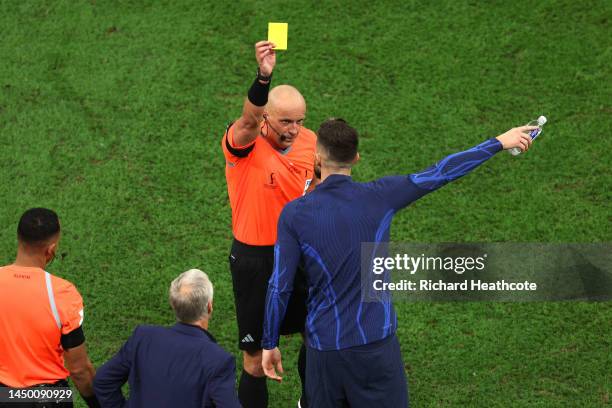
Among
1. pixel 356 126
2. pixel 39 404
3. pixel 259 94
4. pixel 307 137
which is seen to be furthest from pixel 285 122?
pixel 356 126

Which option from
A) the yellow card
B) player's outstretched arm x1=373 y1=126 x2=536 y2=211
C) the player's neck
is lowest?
the player's neck

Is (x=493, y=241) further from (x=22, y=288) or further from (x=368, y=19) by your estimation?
(x=22, y=288)

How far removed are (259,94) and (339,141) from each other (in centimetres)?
72

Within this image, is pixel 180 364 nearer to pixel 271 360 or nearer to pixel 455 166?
pixel 271 360

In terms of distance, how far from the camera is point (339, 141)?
439 centimetres

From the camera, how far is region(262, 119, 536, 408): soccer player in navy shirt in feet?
14.3

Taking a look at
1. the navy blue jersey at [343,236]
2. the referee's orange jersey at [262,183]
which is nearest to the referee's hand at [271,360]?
the navy blue jersey at [343,236]

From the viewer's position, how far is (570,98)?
341 inches

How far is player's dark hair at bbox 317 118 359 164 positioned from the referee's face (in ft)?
2.80

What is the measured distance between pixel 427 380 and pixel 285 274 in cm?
232

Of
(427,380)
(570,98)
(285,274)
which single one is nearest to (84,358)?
(285,274)

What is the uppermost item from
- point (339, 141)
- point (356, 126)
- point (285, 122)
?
point (356, 126)

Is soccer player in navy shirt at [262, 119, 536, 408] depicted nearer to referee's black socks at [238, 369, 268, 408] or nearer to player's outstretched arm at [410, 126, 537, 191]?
player's outstretched arm at [410, 126, 537, 191]

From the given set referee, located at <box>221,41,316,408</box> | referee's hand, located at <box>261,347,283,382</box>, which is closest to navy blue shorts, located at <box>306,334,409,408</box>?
referee's hand, located at <box>261,347,283,382</box>
